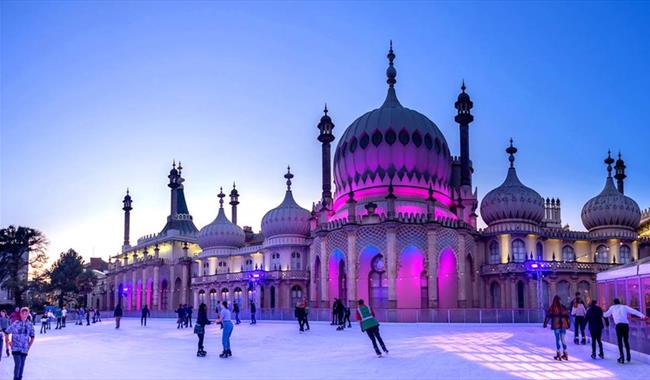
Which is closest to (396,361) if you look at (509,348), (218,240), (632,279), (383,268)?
(509,348)

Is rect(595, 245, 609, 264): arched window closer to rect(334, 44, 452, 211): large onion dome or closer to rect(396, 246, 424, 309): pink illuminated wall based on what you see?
rect(334, 44, 452, 211): large onion dome

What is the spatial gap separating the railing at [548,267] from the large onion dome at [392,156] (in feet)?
26.4

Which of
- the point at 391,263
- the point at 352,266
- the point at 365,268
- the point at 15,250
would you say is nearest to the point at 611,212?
the point at 391,263

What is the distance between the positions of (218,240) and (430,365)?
59771 mm

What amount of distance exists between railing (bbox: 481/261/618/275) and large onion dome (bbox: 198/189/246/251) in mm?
30025

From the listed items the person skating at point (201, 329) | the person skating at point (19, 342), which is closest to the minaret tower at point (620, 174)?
the person skating at point (201, 329)

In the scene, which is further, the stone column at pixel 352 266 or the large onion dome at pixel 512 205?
the large onion dome at pixel 512 205

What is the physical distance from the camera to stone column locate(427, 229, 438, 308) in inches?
2004

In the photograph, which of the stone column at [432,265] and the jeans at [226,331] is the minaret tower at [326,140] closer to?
the stone column at [432,265]

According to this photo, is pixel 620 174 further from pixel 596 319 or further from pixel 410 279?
pixel 596 319

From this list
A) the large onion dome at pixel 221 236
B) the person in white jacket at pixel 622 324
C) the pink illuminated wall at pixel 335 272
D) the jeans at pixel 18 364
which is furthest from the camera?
the large onion dome at pixel 221 236

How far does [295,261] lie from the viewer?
66375 mm

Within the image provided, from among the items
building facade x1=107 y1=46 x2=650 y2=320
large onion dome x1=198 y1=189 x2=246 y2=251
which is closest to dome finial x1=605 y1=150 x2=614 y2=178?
building facade x1=107 y1=46 x2=650 y2=320

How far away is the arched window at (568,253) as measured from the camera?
6072cm
